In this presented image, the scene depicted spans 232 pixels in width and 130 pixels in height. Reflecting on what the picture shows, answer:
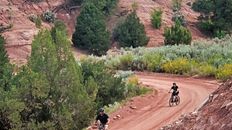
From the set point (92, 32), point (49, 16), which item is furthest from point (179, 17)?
point (49, 16)

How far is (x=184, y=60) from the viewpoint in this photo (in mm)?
44531

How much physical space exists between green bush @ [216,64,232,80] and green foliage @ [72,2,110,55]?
28.0 metres

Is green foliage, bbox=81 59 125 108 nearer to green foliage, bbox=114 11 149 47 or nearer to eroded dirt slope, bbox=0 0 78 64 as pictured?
eroded dirt slope, bbox=0 0 78 64

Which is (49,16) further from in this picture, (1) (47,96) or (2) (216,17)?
(1) (47,96)

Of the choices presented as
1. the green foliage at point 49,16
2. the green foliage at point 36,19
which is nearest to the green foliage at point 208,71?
the green foliage at point 36,19

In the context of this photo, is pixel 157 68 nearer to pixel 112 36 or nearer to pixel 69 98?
pixel 69 98

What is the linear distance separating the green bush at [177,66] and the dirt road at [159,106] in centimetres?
207

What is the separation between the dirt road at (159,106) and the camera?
2648 centimetres

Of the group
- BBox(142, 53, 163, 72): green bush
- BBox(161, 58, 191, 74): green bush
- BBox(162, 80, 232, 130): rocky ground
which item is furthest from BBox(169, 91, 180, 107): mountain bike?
BBox(142, 53, 163, 72): green bush

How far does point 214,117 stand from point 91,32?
176ft

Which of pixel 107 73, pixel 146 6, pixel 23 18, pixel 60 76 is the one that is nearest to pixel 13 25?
pixel 23 18

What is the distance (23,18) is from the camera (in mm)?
73188

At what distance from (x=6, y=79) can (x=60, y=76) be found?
15.8ft

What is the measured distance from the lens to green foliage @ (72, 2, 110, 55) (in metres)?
66.4
